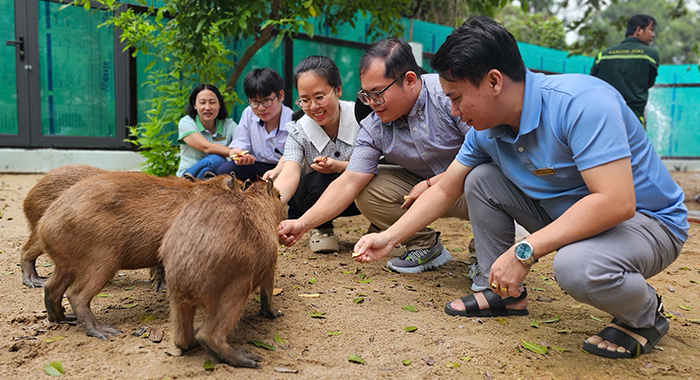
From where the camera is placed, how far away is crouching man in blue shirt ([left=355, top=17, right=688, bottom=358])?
1.91m

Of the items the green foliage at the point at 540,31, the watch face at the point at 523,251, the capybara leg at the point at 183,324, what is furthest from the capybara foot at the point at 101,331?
the green foliage at the point at 540,31

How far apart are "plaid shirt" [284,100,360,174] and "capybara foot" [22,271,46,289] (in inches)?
66.4

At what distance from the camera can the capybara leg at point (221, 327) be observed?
195 centimetres

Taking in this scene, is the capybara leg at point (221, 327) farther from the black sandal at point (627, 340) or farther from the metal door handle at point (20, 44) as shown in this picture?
the metal door handle at point (20, 44)

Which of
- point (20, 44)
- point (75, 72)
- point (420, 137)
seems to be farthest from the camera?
point (75, 72)

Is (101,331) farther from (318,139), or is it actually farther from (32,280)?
(318,139)

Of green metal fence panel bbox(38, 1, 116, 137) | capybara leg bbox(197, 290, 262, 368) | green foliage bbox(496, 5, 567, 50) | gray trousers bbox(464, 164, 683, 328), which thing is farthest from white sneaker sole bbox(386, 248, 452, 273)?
green foliage bbox(496, 5, 567, 50)

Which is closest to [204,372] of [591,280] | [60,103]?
[591,280]

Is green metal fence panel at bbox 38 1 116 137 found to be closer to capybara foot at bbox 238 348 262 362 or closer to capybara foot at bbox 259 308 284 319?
capybara foot at bbox 259 308 284 319

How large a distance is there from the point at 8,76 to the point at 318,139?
5.24 metres

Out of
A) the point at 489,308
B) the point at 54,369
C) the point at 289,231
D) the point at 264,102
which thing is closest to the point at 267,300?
the point at 289,231

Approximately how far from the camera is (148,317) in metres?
2.49

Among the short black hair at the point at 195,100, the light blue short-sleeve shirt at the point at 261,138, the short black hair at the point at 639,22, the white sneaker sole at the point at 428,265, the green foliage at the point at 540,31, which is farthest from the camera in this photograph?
the green foliage at the point at 540,31

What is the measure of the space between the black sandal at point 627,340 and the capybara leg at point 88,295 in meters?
2.06
